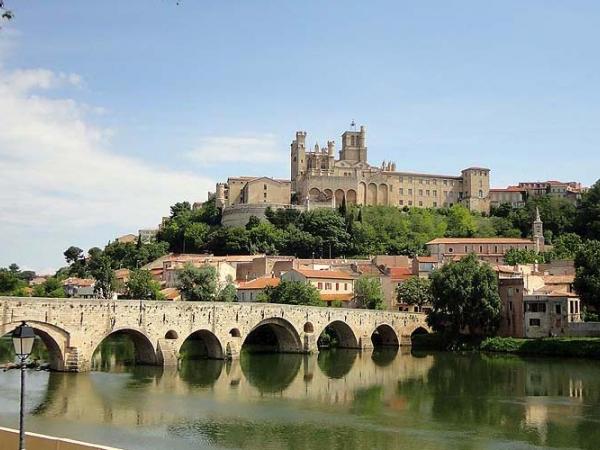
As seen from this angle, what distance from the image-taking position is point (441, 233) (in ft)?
389

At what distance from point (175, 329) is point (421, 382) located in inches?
580

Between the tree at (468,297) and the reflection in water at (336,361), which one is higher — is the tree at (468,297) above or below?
above

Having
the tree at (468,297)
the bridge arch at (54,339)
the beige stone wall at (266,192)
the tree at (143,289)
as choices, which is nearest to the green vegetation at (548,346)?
the tree at (468,297)

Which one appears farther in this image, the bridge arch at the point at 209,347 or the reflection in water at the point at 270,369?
the bridge arch at the point at 209,347

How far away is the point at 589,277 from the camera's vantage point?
189ft

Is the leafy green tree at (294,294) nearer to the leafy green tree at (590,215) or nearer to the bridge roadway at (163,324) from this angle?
the bridge roadway at (163,324)

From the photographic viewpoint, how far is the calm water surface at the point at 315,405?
25.5 m

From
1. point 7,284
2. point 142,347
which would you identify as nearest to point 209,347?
point 142,347

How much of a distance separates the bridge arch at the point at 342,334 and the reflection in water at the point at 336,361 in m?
0.95

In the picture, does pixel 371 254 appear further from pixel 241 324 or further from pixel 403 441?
pixel 403 441

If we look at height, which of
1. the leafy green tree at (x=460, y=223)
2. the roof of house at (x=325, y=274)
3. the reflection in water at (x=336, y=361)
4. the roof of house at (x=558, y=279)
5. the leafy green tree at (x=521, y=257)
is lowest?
the reflection in water at (x=336, y=361)

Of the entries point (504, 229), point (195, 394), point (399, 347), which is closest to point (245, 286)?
point (399, 347)

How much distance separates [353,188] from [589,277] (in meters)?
70.7

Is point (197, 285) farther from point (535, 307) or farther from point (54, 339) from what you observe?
point (535, 307)
